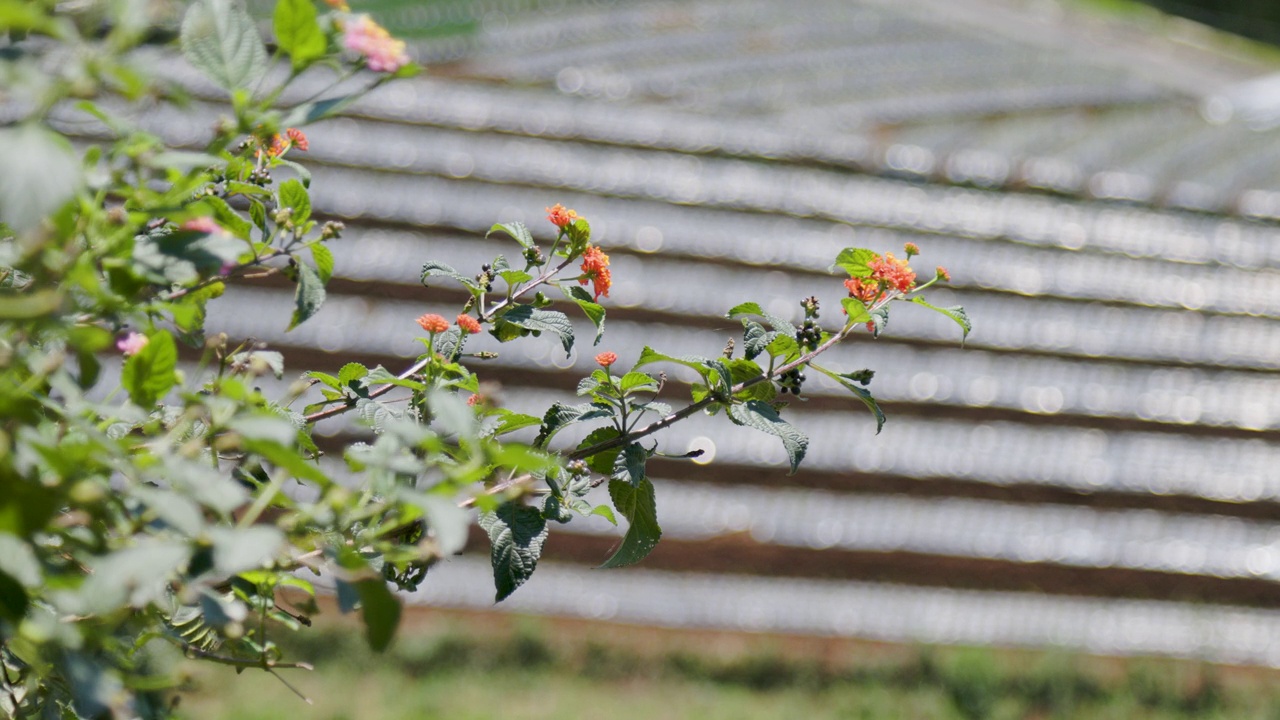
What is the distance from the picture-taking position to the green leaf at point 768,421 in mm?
907

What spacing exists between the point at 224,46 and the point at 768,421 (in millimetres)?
468

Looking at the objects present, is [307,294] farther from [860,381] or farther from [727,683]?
[727,683]

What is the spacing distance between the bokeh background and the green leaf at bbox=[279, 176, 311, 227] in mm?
1854

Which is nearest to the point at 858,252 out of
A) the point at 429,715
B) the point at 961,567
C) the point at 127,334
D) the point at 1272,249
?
the point at 127,334

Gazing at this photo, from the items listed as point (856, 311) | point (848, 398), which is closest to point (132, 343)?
point (856, 311)

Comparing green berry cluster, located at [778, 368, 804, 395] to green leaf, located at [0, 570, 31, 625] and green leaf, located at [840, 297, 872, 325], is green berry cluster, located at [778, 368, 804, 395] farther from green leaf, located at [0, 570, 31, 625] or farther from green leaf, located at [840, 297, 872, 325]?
green leaf, located at [0, 570, 31, 625]

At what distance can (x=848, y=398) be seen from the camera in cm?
329

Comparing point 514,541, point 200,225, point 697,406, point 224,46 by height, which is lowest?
point 514,541

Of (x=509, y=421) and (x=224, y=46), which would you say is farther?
(x=509, y=421)

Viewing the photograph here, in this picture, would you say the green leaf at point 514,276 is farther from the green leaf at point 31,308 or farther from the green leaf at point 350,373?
the green leaf at point 31,308

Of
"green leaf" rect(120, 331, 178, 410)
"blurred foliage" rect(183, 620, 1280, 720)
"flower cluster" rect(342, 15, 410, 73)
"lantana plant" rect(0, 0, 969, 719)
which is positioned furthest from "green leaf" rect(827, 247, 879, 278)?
"blurred foliage" rect(183, 620, 1280, 720)

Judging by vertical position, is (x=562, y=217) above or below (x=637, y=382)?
Result: above

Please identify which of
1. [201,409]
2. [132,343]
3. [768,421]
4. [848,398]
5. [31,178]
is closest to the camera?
[31,178]

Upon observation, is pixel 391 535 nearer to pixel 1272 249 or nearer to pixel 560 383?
pixel 560 383
